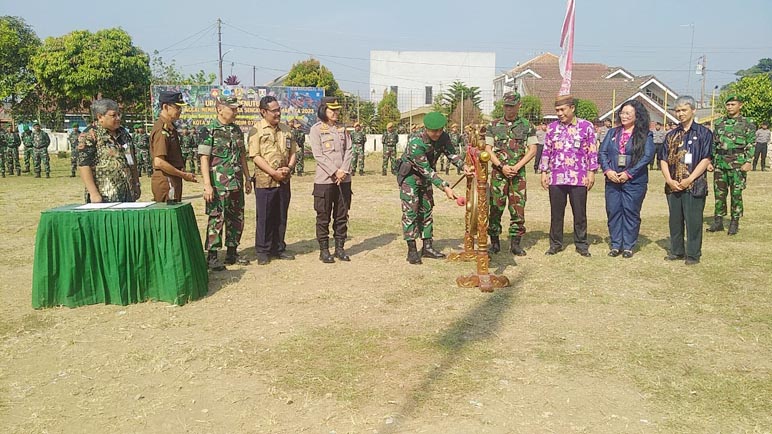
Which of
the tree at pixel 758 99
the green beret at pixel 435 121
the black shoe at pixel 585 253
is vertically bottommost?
the black shoe at pixel 585 253

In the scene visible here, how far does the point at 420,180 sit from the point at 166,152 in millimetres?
2593

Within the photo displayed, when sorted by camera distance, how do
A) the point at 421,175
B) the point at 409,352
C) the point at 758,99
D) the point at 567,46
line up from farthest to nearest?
the point at 758,99
the point at 567,46
the point at 421,175
the point at 409,352

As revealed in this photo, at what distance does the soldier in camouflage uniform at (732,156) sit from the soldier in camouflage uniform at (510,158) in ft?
11.2

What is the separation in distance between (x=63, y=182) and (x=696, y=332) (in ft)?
54.0

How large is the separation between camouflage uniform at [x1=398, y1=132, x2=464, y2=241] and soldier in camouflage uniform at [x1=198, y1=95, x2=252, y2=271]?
1.73 metres

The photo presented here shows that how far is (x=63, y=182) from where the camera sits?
16.4 m

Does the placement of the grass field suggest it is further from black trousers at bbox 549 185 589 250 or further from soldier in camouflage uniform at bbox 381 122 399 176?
soldier in camouflage uniform at bbox 381 122 399 176

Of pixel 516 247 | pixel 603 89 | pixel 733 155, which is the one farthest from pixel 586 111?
pixel 516 247

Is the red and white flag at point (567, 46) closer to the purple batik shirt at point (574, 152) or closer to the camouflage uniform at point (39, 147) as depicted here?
the purple batik shirt at point (574, 152)

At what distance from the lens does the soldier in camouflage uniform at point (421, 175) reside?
20.3ft

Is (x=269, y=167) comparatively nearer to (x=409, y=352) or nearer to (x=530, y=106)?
(x=409, y=352)

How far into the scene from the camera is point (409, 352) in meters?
4.12

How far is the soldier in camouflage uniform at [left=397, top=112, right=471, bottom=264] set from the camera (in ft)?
20.3

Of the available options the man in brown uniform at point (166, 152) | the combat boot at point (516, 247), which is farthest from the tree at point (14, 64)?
the combat boot at point (516, 247)
